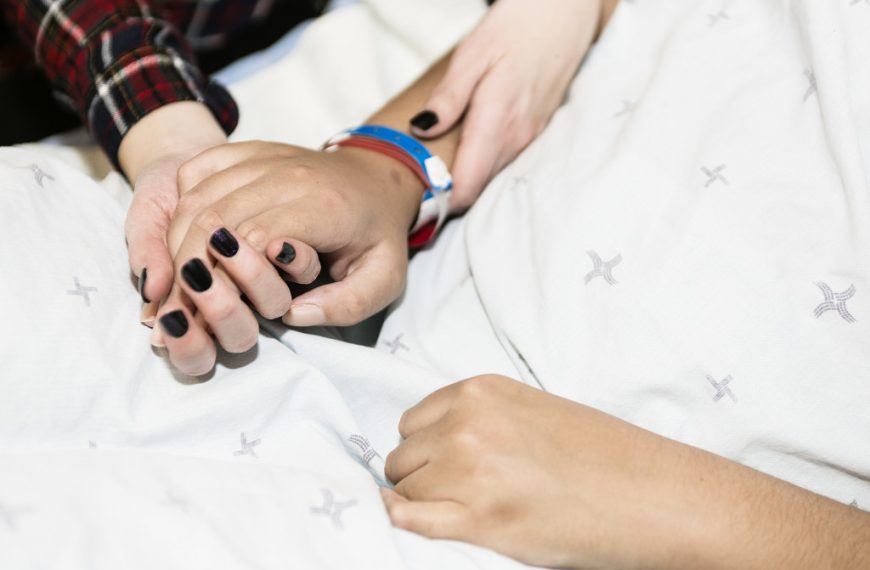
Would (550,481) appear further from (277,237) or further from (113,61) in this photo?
(113,61)

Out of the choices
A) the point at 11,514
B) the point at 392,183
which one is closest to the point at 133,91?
the point at 392,183

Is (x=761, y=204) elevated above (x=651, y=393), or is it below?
above

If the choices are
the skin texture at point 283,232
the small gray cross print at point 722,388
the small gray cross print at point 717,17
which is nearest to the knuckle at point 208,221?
the skin texture at point 283,232

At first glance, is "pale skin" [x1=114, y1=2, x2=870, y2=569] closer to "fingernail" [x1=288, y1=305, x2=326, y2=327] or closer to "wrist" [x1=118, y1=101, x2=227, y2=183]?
"fingernail" [x1=288, y1=305, x2=326, y2=327]

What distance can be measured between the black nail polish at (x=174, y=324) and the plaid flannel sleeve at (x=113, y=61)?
14.3 inches

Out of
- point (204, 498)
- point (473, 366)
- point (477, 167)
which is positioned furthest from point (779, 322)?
point (204, 498)

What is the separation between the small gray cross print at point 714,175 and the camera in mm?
716

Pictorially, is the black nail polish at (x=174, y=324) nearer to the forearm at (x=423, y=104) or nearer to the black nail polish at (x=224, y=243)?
the black nail polish at (x=224, y=243)

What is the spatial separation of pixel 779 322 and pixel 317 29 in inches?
29.3

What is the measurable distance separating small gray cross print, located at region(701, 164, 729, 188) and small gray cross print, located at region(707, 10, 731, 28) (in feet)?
0.64

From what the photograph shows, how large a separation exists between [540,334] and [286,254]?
0.78ft

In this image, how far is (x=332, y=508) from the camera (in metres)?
0.56

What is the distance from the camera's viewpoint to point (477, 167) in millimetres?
892

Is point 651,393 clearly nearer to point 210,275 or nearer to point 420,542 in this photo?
point 420,542
